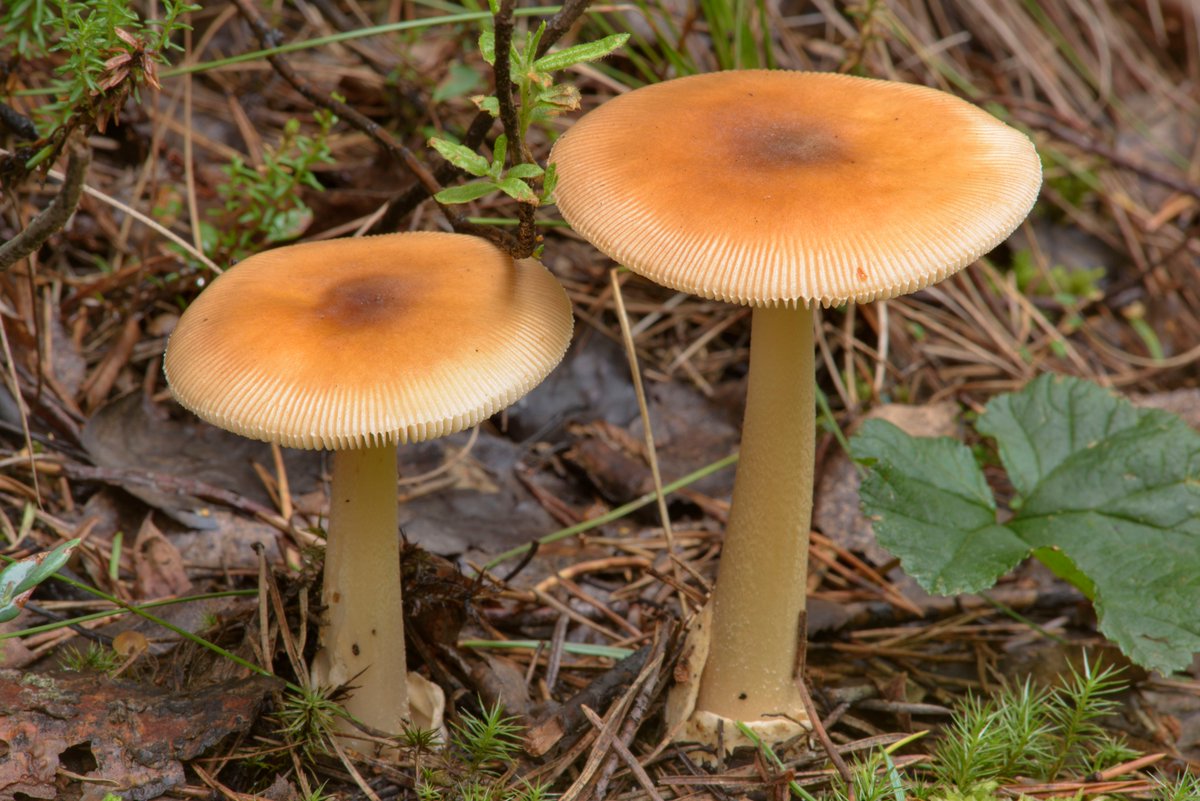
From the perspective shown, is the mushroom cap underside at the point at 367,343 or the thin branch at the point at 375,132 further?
the thin branch at the point at 375,132

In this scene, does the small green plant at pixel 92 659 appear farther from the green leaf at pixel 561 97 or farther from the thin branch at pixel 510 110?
the green leaf at pixel 561 97

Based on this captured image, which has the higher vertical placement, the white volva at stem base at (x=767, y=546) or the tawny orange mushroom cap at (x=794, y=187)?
the tawny orange mushroom cap at (x=794, y=187)

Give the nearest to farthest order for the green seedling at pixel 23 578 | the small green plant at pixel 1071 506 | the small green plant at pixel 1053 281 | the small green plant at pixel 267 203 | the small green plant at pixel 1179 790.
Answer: the green seedling at pixel 23 578, the small green plant at pixel 1179 790, the small green plant at pixel 1071 506, the small green plant at pixel 267 203, the small green plant at pixel 1053 281

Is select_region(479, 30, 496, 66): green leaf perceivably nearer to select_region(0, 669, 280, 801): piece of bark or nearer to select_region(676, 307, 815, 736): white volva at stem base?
select_region(676, 307, 815, 736): white volva at stem base

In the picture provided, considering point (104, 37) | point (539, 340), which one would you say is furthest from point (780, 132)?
point (104, 37)

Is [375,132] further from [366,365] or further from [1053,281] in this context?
[1053,281]

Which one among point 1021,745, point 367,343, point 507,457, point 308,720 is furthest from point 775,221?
point 507,457

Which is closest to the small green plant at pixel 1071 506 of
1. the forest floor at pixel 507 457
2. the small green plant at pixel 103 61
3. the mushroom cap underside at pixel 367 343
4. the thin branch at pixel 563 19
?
the forest floor at pixel 507 457
